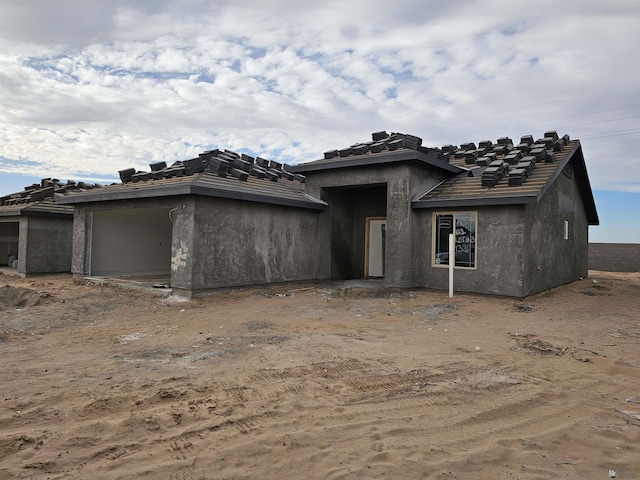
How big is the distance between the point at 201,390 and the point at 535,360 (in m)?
4.59

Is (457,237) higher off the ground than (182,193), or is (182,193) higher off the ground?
(182,193)

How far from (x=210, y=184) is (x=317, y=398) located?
28.6ft

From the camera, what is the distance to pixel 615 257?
84.5ft

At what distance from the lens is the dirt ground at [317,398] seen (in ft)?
11.5

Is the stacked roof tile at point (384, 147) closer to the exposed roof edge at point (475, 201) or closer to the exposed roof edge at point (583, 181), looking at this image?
the exposed roof edge at point (475, 201)

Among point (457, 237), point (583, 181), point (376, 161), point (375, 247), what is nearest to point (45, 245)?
point (375, 247)

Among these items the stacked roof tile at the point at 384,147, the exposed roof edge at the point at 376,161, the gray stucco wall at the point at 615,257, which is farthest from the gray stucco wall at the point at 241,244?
the gray stucco wall at the point at 615,257

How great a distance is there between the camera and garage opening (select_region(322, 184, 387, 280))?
52.6 feet

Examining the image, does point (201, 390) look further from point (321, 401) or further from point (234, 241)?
point (234, 241)

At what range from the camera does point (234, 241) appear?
12.7m

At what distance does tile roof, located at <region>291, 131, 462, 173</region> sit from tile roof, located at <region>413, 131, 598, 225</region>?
1016mm

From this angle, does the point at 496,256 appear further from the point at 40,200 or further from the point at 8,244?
the point at 8,244

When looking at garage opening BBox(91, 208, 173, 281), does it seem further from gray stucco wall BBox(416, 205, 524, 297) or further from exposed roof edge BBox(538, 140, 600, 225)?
exposed roof edge BBox(538, 140, 600, 225)

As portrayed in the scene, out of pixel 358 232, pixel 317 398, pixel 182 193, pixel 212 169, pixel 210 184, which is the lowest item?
pixel 317 398
